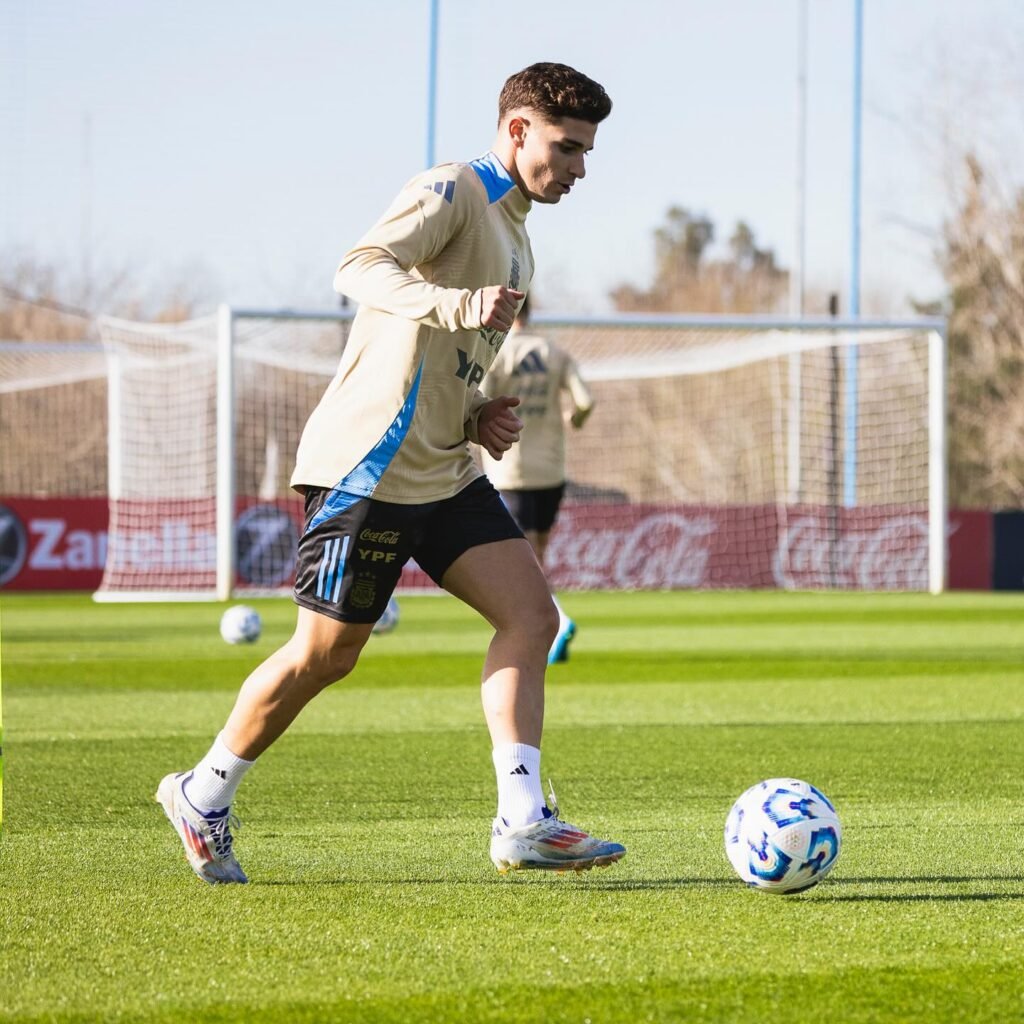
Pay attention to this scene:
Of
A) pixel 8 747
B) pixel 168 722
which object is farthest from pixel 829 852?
pixel 168 722

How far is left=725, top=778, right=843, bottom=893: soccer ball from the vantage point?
13.8 feet

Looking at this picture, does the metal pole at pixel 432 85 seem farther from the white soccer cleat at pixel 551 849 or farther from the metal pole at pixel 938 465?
the white soccer cleat at pixel 551 849

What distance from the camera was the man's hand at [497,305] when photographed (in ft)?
13.4

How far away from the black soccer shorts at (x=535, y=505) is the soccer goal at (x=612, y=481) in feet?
27.0

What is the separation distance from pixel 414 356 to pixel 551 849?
1.28 metres

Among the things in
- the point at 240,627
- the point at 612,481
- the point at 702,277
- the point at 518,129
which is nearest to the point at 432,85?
the point at 612,481

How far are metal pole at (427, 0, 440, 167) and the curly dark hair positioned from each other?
28.5 m

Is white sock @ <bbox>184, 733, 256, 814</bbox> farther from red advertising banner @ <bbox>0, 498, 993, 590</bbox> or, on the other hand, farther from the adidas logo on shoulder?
red advertising banner @ <bbox>0, 498, 993, 590</bbox>

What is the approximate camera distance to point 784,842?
421cm

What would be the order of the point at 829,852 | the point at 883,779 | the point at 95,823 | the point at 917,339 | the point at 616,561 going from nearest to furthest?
the point at 829,852
the point at 95,823
the point at 883,779
the point at 616,561
the point at 917,339

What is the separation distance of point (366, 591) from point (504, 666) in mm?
423

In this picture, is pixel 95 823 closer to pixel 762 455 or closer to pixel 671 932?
pixel 671 932

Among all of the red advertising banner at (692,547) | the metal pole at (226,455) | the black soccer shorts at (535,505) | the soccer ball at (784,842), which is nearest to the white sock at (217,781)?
the soccer ball at (784,842)

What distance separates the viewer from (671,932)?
389 cm
